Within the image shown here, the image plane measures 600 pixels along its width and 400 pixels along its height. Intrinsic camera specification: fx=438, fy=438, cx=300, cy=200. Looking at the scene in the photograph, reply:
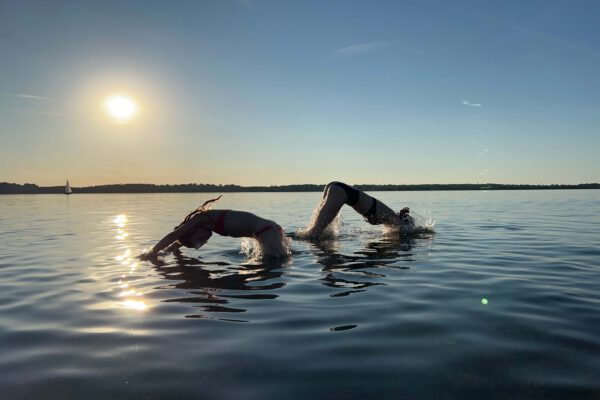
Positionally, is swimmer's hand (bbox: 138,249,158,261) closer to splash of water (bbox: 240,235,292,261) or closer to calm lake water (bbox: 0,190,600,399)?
calm lake water (bbox: 0,190,600,399)

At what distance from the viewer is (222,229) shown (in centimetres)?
996

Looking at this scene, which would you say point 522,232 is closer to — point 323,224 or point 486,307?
point 323,224

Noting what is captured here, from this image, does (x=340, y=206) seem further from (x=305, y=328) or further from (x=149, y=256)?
(x=305, y=328)

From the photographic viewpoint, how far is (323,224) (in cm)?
1388

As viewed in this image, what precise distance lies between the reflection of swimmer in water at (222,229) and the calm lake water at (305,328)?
55cm

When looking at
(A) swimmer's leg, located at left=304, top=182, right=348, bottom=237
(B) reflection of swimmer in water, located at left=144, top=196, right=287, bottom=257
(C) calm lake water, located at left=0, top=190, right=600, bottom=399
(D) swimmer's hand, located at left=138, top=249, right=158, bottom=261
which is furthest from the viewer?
(A) swimmer's leg, located at left=304, top=182, right=348, bottom=237

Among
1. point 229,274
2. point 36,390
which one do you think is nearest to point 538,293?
point 229,274

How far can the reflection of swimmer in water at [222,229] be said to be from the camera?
9.81m

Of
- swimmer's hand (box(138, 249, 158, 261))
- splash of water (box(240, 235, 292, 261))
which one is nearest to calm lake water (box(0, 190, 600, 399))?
swimmer's hand (box(138, 249, 158, 261))

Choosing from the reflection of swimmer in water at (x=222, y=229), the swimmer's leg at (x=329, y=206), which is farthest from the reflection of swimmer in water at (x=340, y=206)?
the reflection of swimmer in water at (x=222, y=229)

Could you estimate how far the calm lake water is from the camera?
11.7 ft

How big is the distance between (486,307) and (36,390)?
507cm

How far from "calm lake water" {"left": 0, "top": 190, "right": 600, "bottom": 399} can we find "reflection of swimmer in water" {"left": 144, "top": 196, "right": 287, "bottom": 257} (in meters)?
0.55

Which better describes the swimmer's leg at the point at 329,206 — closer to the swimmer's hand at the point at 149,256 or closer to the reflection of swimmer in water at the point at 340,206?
the reflection of swimmer in water at the point at 340,206
